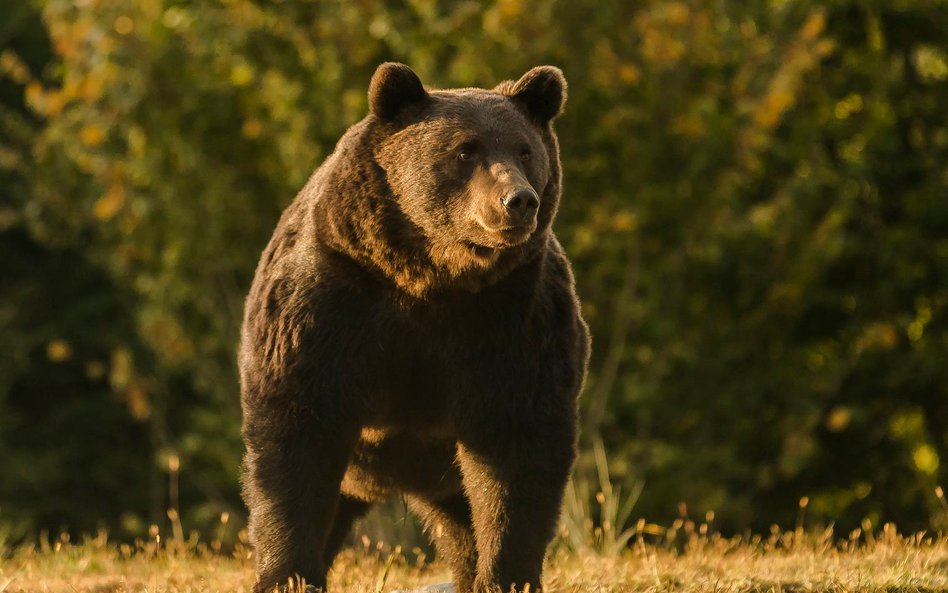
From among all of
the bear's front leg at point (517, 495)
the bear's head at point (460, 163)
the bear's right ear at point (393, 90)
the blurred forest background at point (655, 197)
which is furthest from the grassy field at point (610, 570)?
the blurred forest background at point (655, 197)

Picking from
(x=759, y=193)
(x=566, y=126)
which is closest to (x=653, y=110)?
(x=566, y=126)

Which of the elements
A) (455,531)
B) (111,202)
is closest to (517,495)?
(455,531)

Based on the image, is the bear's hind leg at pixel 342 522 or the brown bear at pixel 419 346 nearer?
the brown bear at pixel 419 346

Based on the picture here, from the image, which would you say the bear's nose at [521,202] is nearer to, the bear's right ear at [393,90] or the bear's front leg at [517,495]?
the bear's right ear at [393,90]

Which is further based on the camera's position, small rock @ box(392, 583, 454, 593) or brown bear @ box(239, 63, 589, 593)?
small rock @ box(392, 583, 454, 593)

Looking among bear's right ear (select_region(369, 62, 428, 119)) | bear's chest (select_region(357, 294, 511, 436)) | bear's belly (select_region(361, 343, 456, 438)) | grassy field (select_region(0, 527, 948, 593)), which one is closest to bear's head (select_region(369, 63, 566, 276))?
bear's right ear (select_region(369, 62, 428, 119))

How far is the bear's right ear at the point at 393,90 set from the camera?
5953 millimetres

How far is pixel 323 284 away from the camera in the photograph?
5977 millimetres

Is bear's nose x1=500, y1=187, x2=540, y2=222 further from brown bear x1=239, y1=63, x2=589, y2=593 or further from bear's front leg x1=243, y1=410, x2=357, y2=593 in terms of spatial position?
bear's front leg x1=243, y1=410, x2=357, y2=593

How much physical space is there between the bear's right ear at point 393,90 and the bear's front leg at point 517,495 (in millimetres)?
1305

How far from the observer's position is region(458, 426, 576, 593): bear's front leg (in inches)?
231

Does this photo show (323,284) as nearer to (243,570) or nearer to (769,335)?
(243,570)

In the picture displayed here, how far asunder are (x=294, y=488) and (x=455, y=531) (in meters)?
1.07

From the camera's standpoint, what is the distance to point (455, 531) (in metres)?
6.74
